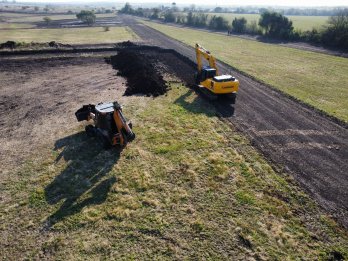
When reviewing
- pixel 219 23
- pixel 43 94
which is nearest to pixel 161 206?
pixel 43 94

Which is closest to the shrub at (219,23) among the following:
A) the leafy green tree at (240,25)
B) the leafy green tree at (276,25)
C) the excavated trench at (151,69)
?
the leafy green tree at (240,25)

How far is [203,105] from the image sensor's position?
22203 mm

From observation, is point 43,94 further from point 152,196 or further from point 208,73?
point 152,196

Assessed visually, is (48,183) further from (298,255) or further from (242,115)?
(242,115)

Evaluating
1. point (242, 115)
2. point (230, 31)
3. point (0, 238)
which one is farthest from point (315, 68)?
point (230, 31)

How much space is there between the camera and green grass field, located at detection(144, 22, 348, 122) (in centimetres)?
2442

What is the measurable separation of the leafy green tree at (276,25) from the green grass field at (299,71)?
41.3 ft

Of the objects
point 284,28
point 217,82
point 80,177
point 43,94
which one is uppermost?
point 284,28

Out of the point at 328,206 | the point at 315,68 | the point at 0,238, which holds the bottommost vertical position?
the point at 0,238

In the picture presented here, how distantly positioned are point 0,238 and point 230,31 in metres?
76.0

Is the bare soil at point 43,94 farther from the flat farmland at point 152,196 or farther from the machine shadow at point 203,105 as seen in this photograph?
the machine shadow at point 203,105

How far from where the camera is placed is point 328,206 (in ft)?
39.2

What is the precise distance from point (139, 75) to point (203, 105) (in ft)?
25.7

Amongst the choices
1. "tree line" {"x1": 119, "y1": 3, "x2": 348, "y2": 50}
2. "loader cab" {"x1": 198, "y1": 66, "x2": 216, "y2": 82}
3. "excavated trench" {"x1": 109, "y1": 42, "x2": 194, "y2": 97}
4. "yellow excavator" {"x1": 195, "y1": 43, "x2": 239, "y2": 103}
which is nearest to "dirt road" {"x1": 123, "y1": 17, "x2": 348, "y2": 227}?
"yellow excavator" {"x1": 195, "y1": 43, "x2": 239, "y2": 103}
